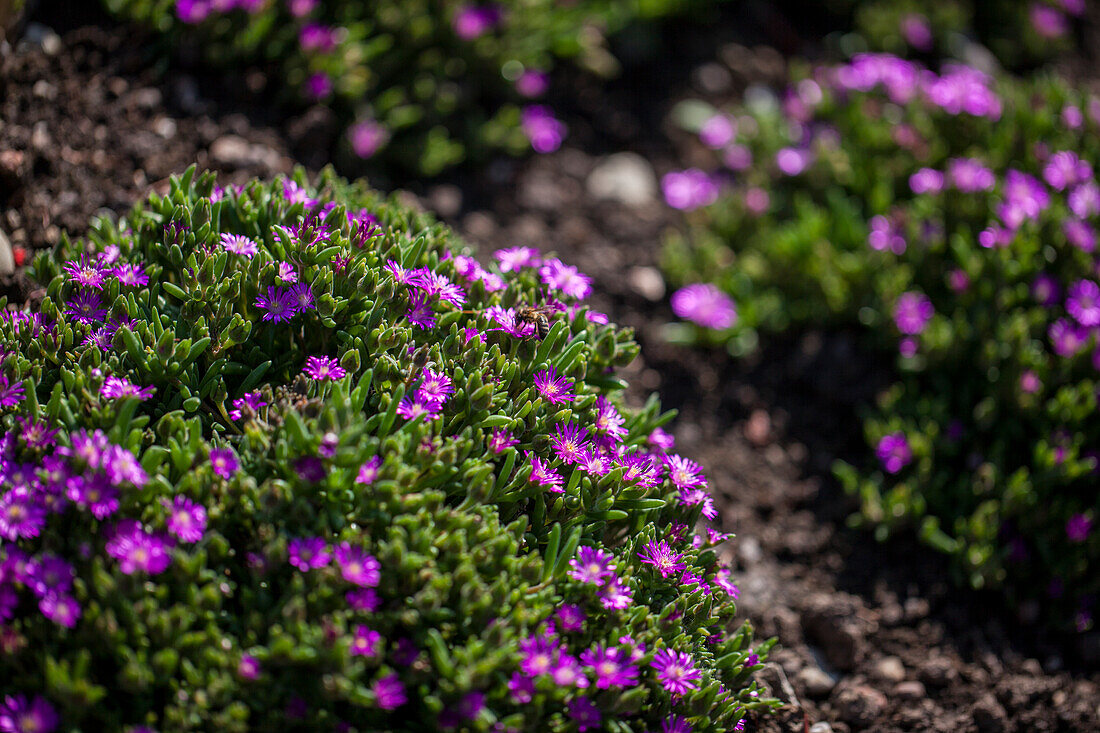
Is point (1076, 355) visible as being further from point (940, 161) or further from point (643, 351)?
point (643, 351)

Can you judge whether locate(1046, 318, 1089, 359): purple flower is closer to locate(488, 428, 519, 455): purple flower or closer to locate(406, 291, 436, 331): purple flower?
locate(488, 428, 519, 455): purple flower

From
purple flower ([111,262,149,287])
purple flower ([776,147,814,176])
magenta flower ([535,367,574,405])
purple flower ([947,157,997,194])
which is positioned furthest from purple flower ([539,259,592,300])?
purple flower ([947,157,997,194])

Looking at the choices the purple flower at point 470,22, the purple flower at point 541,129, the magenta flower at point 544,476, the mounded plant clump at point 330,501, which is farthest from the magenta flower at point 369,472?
the purple flower at point 470,22

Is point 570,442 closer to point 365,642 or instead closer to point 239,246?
A: point 365,642

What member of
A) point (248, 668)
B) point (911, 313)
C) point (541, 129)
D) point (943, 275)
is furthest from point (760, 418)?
point (248, 668)

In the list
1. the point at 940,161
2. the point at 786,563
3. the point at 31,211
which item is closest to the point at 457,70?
the point at 31,211

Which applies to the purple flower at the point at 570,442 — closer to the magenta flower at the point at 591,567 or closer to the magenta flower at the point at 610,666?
the magenta flower at the point at 591,567
